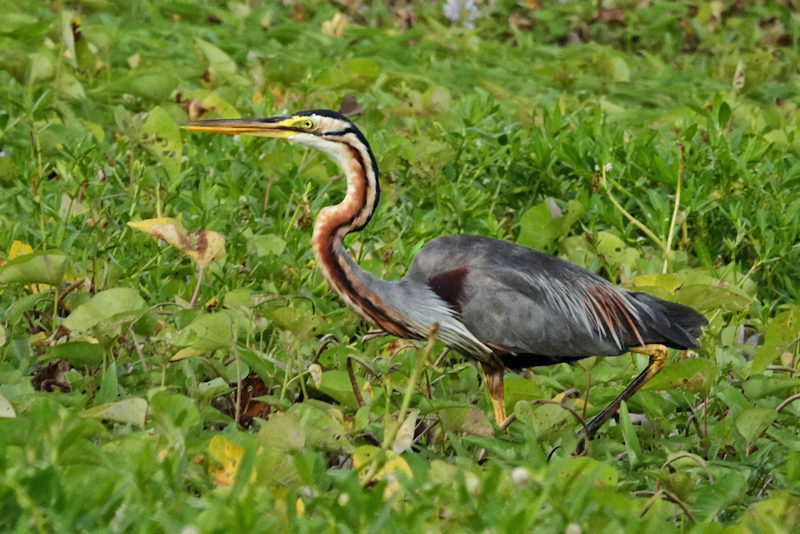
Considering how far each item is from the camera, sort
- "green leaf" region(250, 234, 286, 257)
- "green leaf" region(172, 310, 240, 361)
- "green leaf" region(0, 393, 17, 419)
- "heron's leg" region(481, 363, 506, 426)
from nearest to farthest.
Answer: "green leaf" region(0, 393, 17, 419), "green leaf" region(172, 310, 240, 361), "heron's leg" region(481, 363, 506, 426), "green leaf" region(250, 234, 286, 257)

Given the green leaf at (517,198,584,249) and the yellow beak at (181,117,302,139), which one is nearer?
the yellow beak at (181,117,302,139)

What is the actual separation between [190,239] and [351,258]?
48 cm

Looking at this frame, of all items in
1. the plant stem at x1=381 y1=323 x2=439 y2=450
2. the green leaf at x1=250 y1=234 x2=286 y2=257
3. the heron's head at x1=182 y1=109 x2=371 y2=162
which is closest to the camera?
the plant stem at x1=381 y1=323 x2=439 y2=450

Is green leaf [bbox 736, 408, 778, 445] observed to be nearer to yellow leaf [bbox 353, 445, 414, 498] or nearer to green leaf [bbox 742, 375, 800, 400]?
green leaf [bbox 742, 375, 800, 400]

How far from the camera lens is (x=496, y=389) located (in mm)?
4133

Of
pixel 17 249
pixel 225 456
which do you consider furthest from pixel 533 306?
pixel 17 249

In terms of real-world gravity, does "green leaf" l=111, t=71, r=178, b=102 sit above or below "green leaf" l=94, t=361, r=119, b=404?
below

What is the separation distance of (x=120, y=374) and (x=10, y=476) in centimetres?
129

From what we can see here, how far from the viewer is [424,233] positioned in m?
5.20

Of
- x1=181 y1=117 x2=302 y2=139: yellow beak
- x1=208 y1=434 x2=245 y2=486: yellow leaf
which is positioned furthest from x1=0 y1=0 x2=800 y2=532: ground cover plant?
x1=181 y1=117 x2=302 y2=139: yellow beak

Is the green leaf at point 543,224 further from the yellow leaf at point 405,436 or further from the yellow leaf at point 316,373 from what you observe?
the yellow leaf at point 405,436

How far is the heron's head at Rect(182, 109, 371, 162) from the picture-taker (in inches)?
169

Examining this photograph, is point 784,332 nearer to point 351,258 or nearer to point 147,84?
point 351,258

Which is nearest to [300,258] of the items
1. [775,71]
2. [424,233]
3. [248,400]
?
[424,233]
